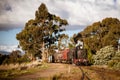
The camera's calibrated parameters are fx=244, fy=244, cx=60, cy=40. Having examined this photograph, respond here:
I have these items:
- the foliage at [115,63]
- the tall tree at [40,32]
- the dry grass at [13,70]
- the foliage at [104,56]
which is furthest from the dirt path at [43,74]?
the tall tree at [40,32]

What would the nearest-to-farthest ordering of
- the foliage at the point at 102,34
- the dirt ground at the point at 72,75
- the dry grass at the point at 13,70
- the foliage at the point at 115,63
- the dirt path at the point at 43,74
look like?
the dirt ground at the point at 72,75 → the dirt path at the point at 43,74 → the dry grass at the point at 13,70 → the foliage at the point at 115,63 → the foliage at the point at 102,34

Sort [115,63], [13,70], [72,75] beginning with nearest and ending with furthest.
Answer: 1. [72,75]
2. [13,70]
3. [115,63]

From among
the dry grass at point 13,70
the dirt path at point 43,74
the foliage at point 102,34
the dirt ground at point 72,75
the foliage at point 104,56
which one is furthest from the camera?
the foliage at point 102,34

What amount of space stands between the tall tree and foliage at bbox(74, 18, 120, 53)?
8.17 meters

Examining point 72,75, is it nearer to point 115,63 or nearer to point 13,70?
point 13,70

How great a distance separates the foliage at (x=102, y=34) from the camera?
64.8m

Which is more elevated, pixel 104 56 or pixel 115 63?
pixel 104 56

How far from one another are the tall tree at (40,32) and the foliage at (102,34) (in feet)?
26.8

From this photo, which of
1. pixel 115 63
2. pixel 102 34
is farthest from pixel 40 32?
pixel 115 63

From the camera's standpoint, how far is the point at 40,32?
2584 inches

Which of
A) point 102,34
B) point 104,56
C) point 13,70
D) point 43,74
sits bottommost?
point 43,74

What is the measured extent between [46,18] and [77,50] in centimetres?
2364

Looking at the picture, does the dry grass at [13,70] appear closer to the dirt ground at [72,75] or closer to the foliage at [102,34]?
the dirt ground at [72,75]

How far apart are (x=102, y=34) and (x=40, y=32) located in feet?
57.5
